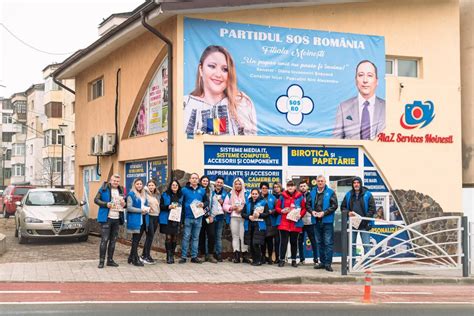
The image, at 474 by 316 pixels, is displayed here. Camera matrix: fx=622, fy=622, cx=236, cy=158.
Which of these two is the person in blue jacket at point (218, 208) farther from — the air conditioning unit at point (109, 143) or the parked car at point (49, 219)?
the air conditioning unit at point (109, 143)

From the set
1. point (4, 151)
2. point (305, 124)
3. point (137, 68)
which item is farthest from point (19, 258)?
point (4, 151)

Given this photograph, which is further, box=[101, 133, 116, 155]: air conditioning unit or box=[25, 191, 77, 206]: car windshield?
box=[101, 133, 116, 155]: air conditioning unit

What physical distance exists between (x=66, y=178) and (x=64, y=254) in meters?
40.3

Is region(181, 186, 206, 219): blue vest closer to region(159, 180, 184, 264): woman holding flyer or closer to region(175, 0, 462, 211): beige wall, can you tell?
region(159, 180, 184, 264): woman holding flyer

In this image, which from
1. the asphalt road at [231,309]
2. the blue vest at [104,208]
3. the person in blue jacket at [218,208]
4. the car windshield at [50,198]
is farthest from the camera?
the car windshield at [50,198]

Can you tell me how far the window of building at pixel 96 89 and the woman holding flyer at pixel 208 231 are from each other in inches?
304

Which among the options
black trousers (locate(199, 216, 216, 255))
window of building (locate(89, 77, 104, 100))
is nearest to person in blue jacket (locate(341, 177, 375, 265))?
black trousers (locate(199, 216, 216, 255))

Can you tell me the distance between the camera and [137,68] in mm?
16594

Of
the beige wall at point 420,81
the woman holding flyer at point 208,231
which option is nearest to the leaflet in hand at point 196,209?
the woman holding flyer at point 208,231

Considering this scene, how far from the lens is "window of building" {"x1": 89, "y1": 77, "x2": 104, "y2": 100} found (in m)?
19.9

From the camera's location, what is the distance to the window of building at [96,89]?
784 inches

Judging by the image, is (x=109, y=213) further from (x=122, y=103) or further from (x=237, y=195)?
(x=122, y=103)

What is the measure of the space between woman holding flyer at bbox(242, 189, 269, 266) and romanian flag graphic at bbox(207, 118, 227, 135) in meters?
1.76

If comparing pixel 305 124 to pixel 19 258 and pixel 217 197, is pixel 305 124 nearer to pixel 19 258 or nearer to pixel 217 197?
pixel 217 197
